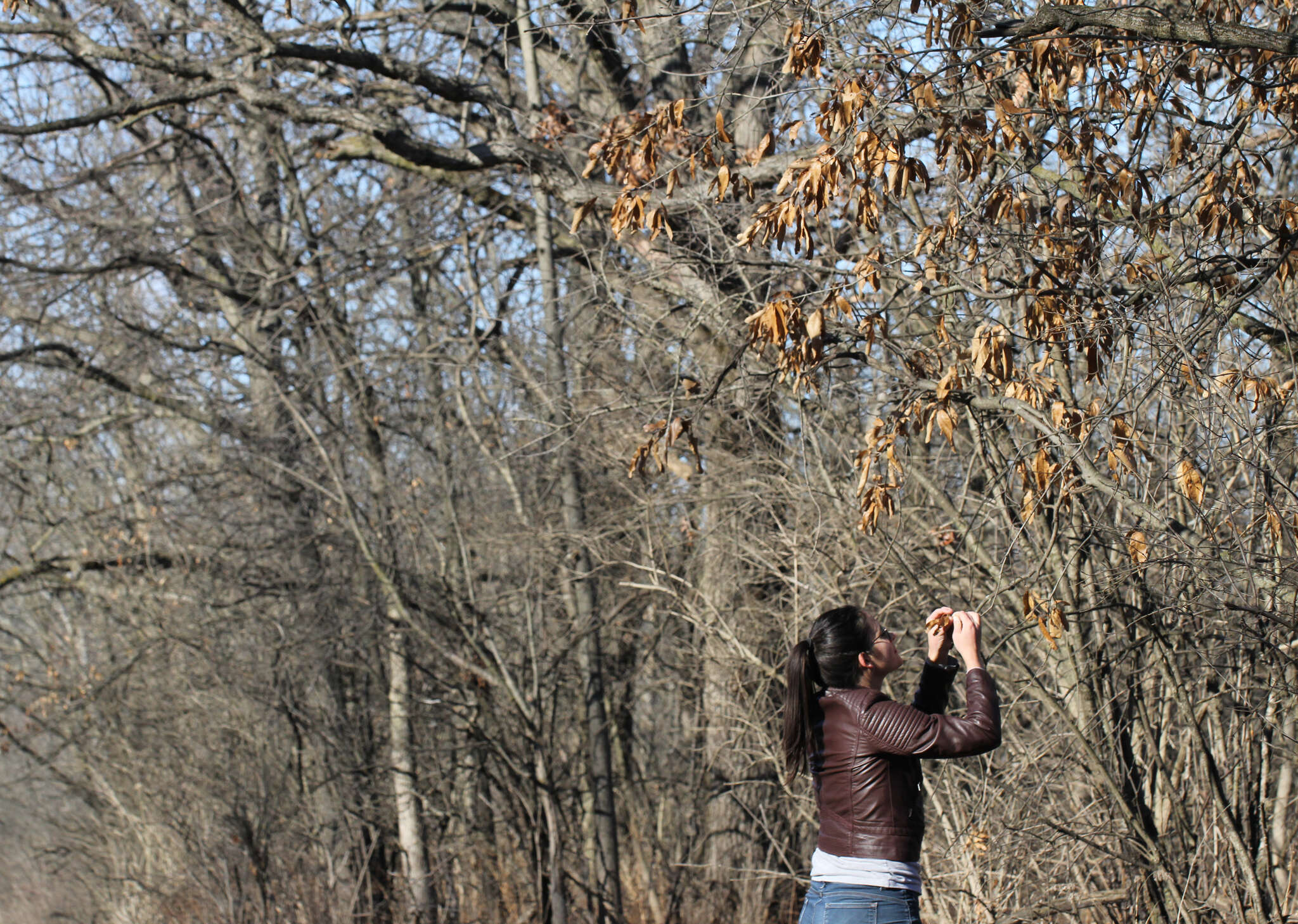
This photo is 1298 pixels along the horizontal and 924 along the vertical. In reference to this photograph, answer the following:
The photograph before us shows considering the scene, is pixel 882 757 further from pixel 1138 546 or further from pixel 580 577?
pixel 580 577

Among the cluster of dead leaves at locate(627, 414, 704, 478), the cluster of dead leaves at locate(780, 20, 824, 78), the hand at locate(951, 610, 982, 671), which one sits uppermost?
the cluster of dead leaves at locate(780, 20, 824, 78)

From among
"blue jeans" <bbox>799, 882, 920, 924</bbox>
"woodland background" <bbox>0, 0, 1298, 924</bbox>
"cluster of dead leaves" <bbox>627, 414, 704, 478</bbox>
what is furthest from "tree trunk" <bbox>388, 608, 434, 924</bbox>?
"blue jeans" <bbox>799, 882, 920, 924</bbox>

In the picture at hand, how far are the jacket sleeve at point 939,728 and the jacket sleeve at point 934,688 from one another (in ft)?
1.07

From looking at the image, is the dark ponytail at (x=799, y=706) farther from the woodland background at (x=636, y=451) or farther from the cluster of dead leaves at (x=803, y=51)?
the cluster of dead leaves at (x=803, y=51)

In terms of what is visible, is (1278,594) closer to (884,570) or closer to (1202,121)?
(1202,121)

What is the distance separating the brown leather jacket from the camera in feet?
10.7

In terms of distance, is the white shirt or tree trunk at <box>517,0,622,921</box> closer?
the white shirt

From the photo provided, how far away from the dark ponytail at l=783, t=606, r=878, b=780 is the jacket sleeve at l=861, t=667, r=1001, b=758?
0.19m

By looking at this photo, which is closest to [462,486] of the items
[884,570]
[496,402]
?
[496,402]

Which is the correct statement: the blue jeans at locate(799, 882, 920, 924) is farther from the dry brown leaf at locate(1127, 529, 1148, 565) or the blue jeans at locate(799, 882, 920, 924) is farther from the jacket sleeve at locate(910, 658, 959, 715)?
the dry brown leaf at locate(1127, 529, 1148, 565)

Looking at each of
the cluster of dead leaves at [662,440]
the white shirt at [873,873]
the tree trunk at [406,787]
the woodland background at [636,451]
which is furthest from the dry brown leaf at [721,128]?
the tree trunk at [406,787]

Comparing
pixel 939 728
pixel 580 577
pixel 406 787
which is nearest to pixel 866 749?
pixel 939 728

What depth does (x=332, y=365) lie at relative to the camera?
28.7 ft

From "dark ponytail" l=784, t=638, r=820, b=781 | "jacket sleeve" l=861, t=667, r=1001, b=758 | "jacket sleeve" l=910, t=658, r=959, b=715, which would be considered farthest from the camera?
"jacket sleeve" l=910, t=658, r=959, b=715
